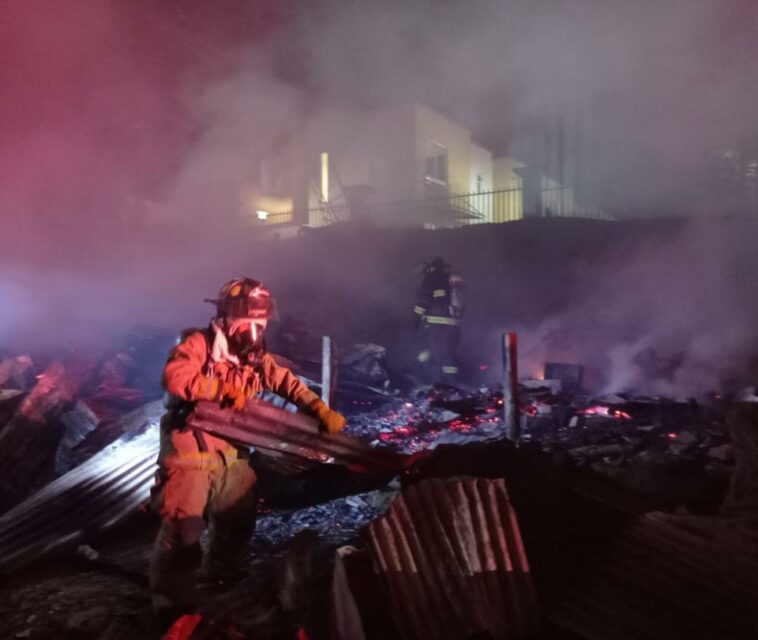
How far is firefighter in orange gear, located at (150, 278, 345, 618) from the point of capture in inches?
106

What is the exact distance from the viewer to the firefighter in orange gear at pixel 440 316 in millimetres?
8344

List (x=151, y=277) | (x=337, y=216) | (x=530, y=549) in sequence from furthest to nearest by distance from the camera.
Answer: (x=337, y=216) → (x=151, y=277) → (x=530, y=549)

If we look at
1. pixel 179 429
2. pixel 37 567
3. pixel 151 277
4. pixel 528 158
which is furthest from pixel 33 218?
pixel 528 158

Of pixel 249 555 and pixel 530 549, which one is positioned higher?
pixel 530 549

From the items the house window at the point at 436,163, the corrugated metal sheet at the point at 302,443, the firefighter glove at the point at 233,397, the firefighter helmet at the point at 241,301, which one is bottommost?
the corrugated metal sheet at the point at 302,443

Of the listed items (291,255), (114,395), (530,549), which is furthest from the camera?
(291,255)

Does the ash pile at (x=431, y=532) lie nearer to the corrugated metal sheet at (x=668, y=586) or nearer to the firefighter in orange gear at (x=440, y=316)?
the corrugated metal sheet at (x=668, y=586)

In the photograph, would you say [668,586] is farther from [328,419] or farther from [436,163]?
[436,163]

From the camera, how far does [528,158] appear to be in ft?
49.2

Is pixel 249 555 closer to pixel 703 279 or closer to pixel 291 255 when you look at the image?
pixel 703 279

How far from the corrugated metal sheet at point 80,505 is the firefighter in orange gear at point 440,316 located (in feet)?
15.8

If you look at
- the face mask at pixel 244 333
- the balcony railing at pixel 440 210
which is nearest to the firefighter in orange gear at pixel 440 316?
the face mask at pixel 244 333

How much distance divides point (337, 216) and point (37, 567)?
50.2 ft

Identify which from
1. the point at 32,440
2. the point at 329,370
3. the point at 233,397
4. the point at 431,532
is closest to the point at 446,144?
the point at 329,370
